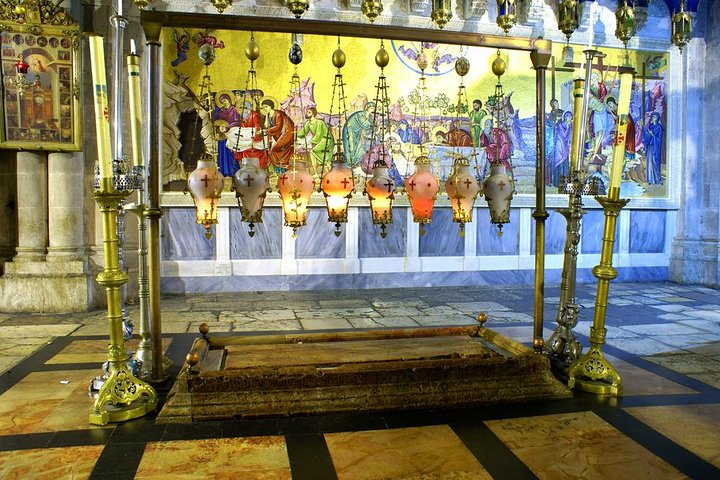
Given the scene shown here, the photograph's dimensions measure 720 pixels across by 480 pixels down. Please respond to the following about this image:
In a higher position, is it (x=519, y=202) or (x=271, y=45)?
(x=271, y=45)

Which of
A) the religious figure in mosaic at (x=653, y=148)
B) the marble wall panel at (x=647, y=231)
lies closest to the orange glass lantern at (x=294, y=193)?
the marble wall panel at (x=647, y=231)

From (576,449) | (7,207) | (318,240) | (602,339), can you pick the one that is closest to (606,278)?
(602,339)

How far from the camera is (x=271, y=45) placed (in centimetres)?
760

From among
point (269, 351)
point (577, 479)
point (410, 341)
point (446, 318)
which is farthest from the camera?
point (446, 318)

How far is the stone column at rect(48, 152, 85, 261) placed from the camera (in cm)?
616

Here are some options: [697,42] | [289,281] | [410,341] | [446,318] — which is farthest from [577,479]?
[697,42]

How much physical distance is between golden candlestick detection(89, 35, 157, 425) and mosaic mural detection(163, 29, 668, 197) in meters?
4.24

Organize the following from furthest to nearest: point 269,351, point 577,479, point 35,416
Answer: point 269,351 → point 35,416 → point 577,479

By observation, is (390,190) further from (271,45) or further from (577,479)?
(271,45)

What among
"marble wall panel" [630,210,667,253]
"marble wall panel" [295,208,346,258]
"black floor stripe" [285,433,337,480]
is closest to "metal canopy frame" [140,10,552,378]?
"black floor stripe" [285,433,337,480]

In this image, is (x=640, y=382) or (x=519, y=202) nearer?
(x=640, y=382)

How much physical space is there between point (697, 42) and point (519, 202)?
392cm

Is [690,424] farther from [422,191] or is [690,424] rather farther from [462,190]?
[422,191]

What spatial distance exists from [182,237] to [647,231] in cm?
724
